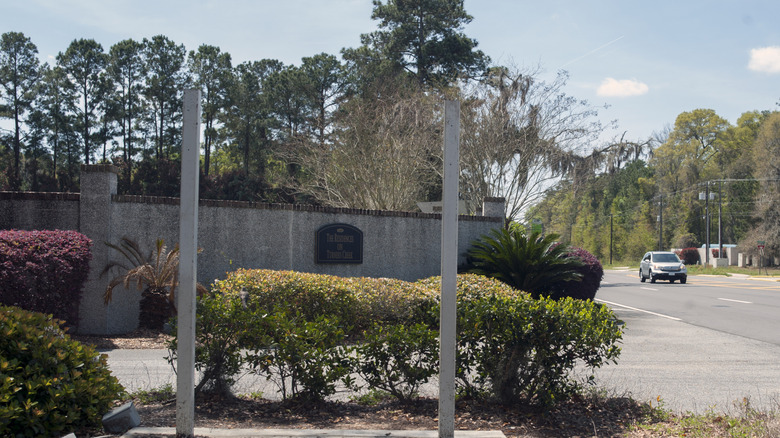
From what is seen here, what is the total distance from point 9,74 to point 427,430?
45395 mm

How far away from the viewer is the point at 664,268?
31.8 m

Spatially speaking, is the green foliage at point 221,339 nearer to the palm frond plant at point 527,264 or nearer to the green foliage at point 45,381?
the green foliage at point 45,381

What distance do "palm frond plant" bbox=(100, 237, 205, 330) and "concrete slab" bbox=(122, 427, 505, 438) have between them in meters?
5.99

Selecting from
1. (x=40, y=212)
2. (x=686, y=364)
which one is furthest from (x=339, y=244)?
(x=686, y=364)

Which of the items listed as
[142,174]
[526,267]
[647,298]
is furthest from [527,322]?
[142,174]

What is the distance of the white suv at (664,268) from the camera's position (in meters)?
31.6

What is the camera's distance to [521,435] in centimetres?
478

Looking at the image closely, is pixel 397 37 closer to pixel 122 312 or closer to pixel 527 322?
pixel 122 312

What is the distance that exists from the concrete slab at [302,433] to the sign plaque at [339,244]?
824 centimetres

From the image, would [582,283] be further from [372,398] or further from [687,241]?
[687,241]

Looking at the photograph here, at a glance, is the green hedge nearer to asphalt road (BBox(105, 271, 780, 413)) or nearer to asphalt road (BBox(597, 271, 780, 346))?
asphalt road (BBox(105, 271, 780, 413))

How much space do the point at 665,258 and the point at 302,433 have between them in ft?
108

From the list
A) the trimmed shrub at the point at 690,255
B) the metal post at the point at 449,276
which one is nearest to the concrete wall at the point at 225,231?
the metal post at the point at 449,276

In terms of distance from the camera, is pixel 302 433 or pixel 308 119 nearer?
pixel 302 433
